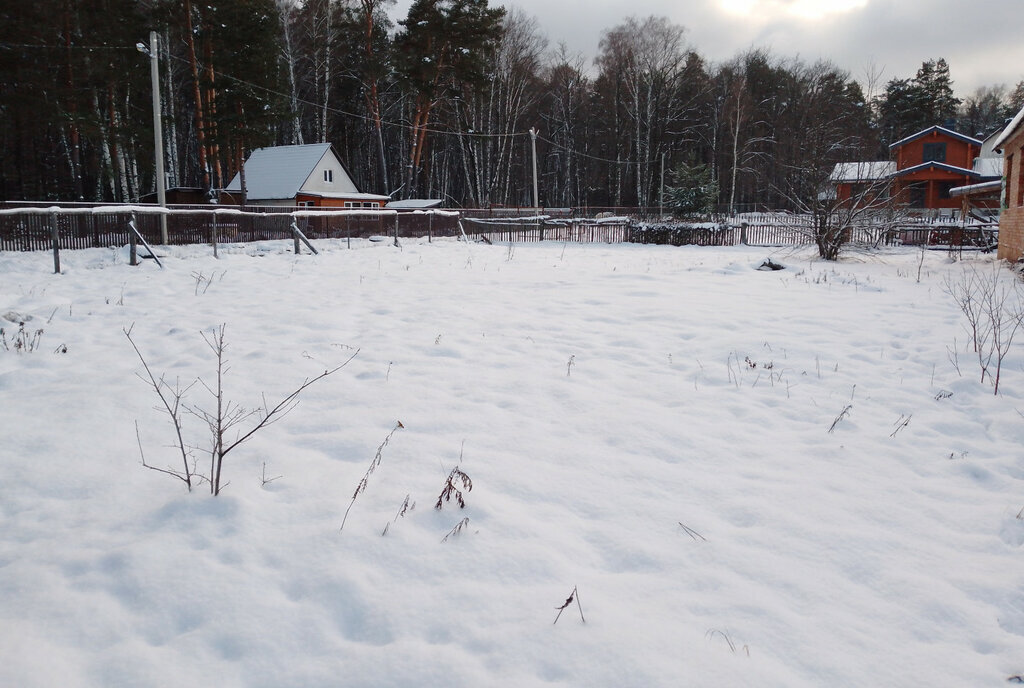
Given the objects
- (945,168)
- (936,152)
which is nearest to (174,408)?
(945,168)

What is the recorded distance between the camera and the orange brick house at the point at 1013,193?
1394 centimetres

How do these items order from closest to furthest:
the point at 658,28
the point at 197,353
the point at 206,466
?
the point at 206,466
the point at 197,353
the point at 658,28

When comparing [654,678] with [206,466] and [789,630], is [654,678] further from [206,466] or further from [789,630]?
[206,466]

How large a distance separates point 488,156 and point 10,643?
45678 mm

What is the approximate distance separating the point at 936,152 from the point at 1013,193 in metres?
32.5

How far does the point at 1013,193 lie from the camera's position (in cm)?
1500

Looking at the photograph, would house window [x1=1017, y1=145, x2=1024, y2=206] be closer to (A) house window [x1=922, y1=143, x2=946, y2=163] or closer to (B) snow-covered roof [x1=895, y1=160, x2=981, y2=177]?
(B) snow-covered roof [x1=895, y1=160, x2=981, y2=177]

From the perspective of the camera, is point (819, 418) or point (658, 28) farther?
point (658, 28)

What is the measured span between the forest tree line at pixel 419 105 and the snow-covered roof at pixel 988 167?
6.96m

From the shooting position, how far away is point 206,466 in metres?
3.37

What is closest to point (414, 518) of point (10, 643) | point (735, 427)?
point (10, 643)

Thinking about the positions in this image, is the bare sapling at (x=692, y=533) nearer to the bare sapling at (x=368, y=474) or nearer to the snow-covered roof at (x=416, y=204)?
the bare sapling at (x=368, y=474)

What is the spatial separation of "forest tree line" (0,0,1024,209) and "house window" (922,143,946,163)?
4115 millimetres

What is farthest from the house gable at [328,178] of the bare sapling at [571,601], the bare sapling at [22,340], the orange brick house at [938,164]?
the bare sapling at [571,601]
